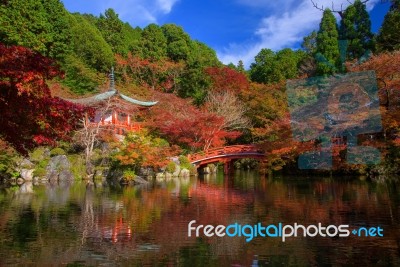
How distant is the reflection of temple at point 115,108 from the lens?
25.3m

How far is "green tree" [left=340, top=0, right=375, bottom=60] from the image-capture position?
31812 millimetres

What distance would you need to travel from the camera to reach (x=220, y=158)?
26.2 metres

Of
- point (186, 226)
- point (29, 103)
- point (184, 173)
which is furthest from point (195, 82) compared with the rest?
point (29, 103)

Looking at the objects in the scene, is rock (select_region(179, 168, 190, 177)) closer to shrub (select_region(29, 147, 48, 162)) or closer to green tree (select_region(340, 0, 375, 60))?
shrub (select_region(29, 147, 48, 162))

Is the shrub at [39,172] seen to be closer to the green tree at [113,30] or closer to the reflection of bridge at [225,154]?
the reflection of bridge at [225,154]

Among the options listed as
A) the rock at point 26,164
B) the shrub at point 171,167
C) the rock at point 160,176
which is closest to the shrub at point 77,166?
the rock at point 26,164

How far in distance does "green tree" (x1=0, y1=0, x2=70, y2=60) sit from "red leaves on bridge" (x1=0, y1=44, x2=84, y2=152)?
23525 mm

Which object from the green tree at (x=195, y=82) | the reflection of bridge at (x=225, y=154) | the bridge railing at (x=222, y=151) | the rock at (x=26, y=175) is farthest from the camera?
the green tree at (x=195, y=82)

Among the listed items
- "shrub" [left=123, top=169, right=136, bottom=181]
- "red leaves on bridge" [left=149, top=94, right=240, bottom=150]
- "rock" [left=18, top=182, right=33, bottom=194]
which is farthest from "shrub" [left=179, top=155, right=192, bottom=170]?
"rock" [left=18, top=182, right=33, bottom=194]

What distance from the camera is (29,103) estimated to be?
5.32 metres

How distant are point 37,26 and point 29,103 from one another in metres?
29.1

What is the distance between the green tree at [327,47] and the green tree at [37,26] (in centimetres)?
2059

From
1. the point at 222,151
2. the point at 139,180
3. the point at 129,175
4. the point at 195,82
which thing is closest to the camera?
the point at 129,175

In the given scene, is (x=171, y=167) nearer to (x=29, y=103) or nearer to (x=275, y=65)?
(x=275, y=65)
